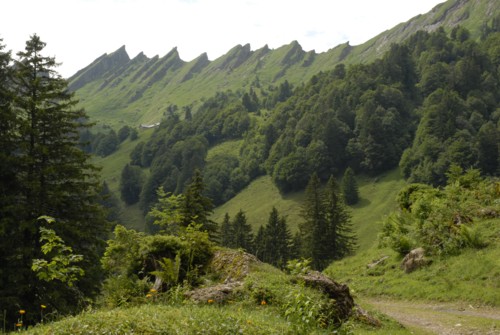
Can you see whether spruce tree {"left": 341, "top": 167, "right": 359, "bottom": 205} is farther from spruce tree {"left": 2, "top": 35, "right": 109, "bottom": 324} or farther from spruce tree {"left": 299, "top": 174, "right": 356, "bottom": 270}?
spruce tree {"left": 2, "top": 35, "right": 109, "bottom": 324}

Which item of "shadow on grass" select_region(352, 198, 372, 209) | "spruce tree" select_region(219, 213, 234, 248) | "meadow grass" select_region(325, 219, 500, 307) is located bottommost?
"shadow on grass" select_region(352, 198, 372, 209)

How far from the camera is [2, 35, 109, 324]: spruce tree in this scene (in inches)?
667

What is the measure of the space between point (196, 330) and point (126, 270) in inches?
288

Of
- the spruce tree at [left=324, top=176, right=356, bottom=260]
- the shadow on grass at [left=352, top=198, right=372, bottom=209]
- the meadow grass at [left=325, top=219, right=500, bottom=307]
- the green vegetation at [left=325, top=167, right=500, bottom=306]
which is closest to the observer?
the meadow grass at [left=325, top=219, right=500, bottom=307]

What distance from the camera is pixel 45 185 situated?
61.6ft

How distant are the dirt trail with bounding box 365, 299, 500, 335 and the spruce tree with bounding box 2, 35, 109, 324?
42.4ft

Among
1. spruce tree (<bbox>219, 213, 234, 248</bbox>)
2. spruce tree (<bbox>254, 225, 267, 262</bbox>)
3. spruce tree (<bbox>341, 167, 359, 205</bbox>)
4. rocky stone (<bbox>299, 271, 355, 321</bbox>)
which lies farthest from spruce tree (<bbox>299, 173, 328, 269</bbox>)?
rocky stone (<bbox>299, 271, 355, 321</bbox>)

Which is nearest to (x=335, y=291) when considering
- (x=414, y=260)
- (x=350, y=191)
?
(x=414, y=260)

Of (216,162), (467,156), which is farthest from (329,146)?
(216,162)

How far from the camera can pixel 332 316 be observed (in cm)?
937

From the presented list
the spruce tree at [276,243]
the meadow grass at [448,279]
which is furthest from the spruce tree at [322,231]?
the meadow grass at [448,279]

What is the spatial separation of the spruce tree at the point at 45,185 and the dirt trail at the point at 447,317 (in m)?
12.9

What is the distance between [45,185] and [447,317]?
689 inches

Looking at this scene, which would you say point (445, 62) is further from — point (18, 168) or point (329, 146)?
point (18, 168)
